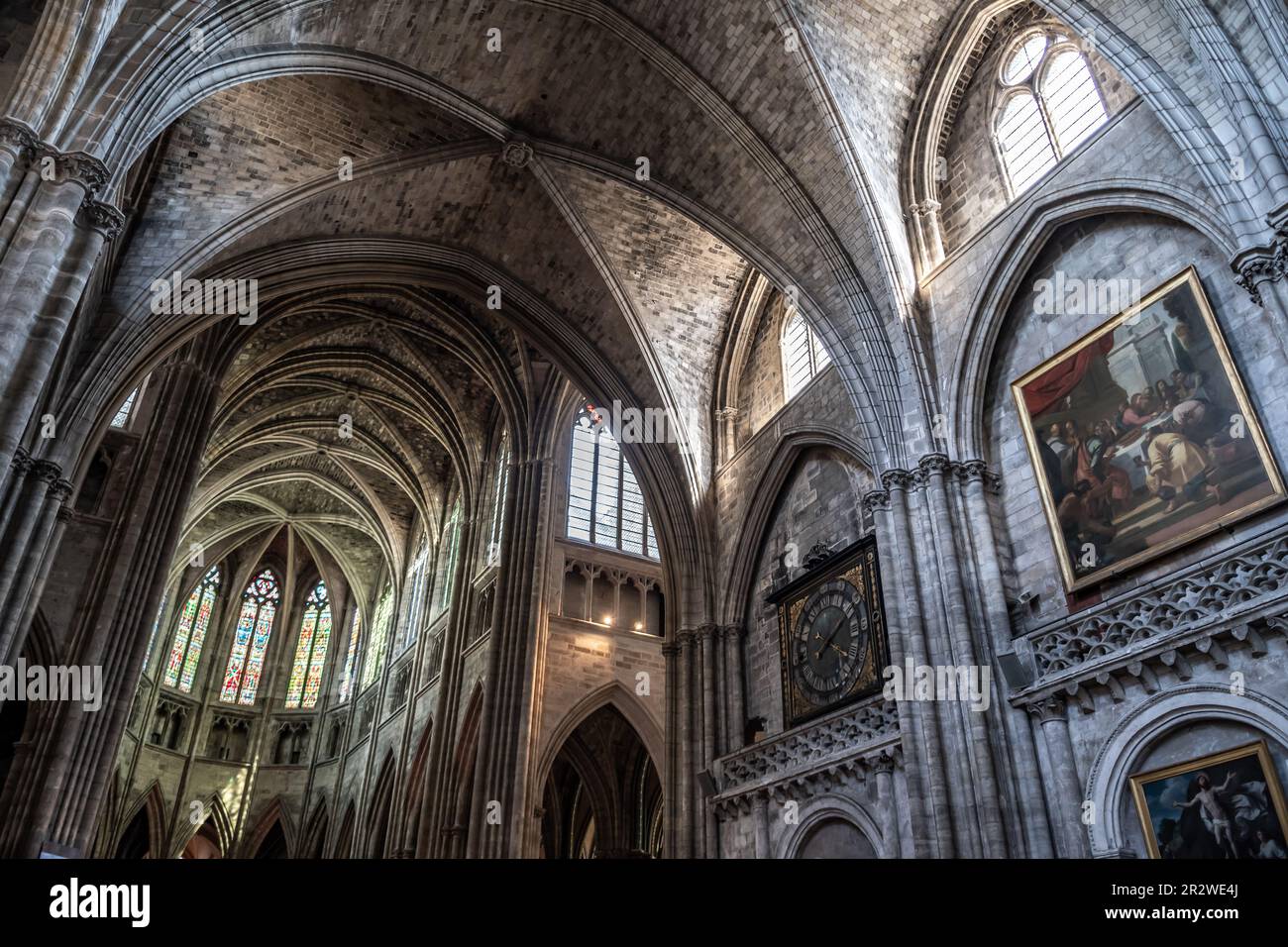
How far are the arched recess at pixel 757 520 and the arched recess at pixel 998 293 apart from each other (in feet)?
11.3

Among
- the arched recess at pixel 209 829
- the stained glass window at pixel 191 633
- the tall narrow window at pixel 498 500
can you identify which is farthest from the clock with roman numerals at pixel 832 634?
the stained glass window at pixel 191 633

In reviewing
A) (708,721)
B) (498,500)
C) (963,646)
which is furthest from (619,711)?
(963,646)

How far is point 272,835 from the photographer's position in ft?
108

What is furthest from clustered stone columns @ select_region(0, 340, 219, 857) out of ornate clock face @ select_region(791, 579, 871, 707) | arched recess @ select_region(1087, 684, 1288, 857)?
arched recess @ select_region(1087, 684, 1288, 857)

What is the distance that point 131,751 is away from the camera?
98.4 feet

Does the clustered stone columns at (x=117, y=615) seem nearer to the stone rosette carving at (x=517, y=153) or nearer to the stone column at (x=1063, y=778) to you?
the stone rosette carving at (x=517, y=153)

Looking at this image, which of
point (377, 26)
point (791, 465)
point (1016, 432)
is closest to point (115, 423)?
point (377, 26)

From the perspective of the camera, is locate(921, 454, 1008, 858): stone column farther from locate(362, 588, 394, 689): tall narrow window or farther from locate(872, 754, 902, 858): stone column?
locate(362, 588, 394, 689): tall narrow window

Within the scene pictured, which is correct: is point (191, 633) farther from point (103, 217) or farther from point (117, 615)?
point (103, 217)

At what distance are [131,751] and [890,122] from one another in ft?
95.6

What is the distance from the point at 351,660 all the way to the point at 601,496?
1562 centimetres

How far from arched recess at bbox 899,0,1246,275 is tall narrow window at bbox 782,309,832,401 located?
2721 mm

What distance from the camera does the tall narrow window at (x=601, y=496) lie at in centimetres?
2378

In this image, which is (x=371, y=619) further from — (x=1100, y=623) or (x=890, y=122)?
(x=1100, y=623)
